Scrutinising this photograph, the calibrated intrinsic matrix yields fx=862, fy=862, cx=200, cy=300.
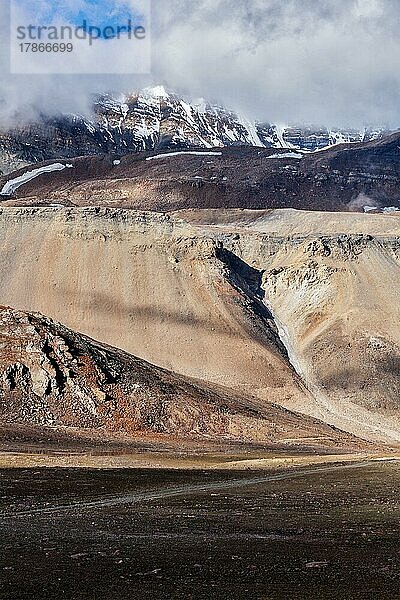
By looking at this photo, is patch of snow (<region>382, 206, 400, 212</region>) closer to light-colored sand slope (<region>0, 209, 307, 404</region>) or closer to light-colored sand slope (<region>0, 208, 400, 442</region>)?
light-colored sand slope (<region>0, 208, 400, 442</region>)

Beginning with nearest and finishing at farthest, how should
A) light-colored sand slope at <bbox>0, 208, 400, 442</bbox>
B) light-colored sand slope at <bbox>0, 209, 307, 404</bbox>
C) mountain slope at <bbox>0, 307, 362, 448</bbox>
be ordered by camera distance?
mountain slope at <bbox>0, 307, 362, 448</bbox> → light-colored sand slope at <bbox>0, 208, 400, 442</bbox> → light-colored sand slope at <bbox>0, 209, 307, 404</bbox>

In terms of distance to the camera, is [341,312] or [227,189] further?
[227,189]

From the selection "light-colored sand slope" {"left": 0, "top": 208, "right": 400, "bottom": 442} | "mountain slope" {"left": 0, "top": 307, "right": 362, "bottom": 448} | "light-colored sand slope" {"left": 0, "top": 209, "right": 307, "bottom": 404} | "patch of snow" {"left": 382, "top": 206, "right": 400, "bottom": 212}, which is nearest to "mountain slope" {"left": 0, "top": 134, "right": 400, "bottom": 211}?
"patch of snow" {"left": 382, "top": 206, "right": 400, "bottom": 212}

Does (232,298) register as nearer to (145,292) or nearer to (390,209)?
(145,292)

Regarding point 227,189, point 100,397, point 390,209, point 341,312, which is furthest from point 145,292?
point 390,209

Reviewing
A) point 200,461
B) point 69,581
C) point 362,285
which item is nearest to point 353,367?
point 362,285

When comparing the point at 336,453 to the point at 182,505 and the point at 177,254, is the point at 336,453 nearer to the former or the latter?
the point at 182,505

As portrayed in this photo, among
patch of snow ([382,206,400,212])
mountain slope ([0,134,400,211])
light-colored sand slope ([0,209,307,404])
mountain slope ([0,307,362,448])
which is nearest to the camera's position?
mountain slope ([0,307,362,448])

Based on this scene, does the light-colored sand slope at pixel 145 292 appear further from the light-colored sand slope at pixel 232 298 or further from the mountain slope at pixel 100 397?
the mountain slope at pixel 100 397

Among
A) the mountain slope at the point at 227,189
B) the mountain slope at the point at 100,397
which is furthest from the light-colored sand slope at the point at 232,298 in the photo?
the mountain slope at the point at 227,189

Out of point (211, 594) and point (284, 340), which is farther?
point (284, 340)

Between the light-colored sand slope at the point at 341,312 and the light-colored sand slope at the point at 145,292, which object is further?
the light-colored sand slope at the point at 145,292
